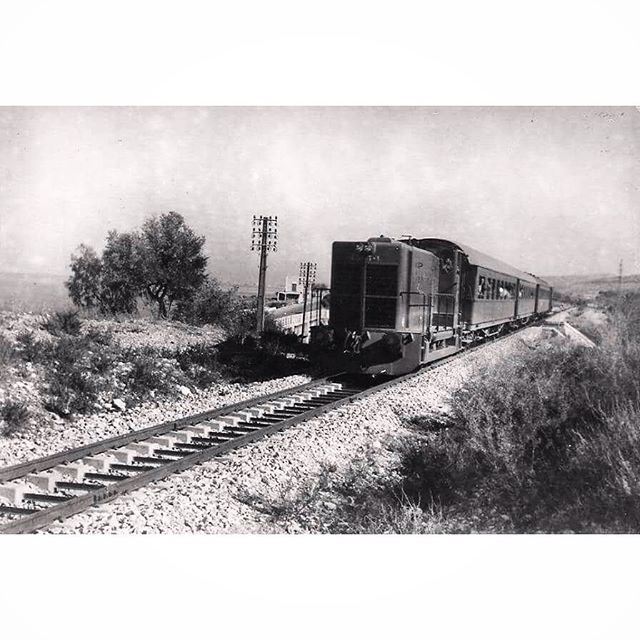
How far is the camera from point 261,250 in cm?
1091

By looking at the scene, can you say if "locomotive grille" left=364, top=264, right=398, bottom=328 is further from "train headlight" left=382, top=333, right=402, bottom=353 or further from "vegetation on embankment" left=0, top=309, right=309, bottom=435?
"vegetation on embankment" left=0, top=309, right=309, bottom=435

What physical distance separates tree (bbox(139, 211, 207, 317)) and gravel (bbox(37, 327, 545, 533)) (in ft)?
10.0

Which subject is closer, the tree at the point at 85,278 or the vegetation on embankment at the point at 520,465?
the vegetation on embankment at the point at 520,465

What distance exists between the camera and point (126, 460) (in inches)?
276

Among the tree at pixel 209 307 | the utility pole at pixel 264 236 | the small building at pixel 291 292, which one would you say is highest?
the utility pole at pixel 264 236

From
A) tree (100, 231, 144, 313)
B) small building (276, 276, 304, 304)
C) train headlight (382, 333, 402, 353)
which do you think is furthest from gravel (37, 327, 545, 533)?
small building (276, 276, 304, 304)

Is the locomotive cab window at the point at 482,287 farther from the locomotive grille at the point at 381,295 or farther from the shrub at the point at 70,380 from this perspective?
the shrub at the point at 70,380

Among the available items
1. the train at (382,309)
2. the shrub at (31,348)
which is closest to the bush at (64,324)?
the shrub at (31,348)

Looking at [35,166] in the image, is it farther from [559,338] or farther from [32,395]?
[559,338]

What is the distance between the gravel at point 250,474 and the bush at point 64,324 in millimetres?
3438

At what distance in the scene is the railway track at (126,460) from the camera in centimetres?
556

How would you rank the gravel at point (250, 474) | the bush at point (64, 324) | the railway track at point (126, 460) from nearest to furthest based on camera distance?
the railway track at point (126, 460), the gravel at point (250, 474), the bush at point (64, 324)

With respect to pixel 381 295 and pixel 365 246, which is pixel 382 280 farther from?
pixel 365 246

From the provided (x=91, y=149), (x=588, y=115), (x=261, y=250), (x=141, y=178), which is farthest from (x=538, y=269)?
(x=91, y=149)
